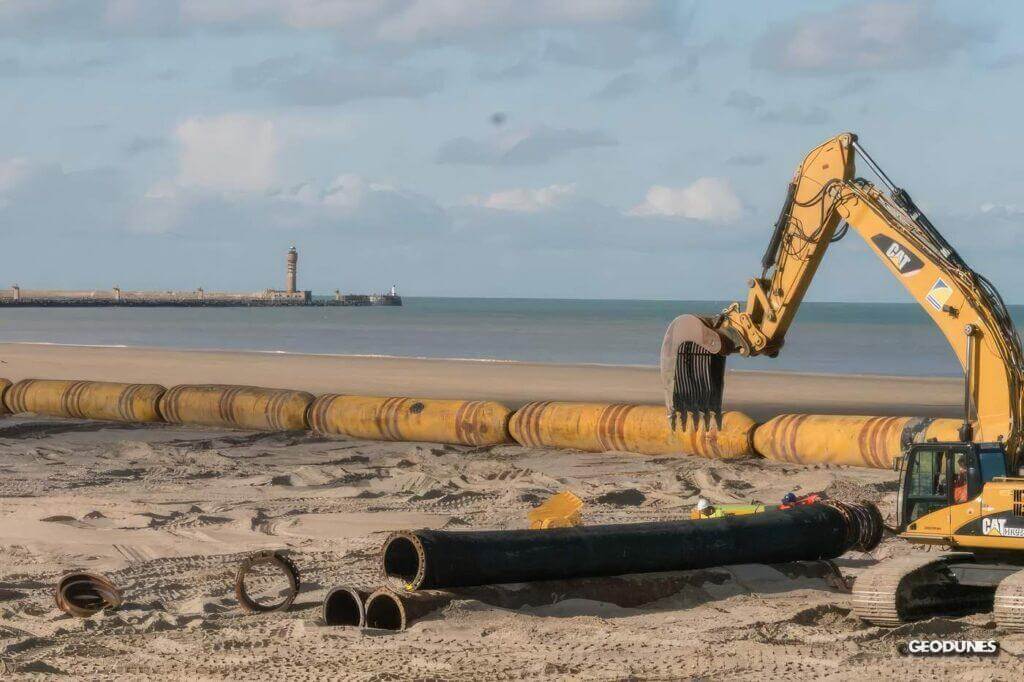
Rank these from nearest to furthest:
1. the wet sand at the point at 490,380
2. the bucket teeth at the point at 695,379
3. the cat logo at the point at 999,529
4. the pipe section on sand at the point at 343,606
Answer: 1. the pipe section on sand at the point at 343,606
2. the cat logo at the point at 999,529
3. the bucket teeth at the point at 695,379
4. the wet sand at the point at 490,380

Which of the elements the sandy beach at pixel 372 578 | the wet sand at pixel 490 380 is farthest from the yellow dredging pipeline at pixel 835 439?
the wet sand at pixel 490 380

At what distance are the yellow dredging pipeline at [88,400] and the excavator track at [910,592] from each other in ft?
51.2

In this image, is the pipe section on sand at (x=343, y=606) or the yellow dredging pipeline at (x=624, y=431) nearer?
the pipe section on sand at (x=343, y=606)

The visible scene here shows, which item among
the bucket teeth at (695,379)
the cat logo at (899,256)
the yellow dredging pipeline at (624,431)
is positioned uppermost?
the cat logo at (899,256)

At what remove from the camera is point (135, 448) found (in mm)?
18953

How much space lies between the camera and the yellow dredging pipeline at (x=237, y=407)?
21.1m

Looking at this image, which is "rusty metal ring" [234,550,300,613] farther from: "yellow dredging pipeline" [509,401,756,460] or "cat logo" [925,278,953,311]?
"yellow dredging pipeline" [509,401,756,460]

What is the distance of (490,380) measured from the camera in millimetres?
32594

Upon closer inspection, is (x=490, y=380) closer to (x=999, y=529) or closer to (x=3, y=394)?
(x=3, y=394)

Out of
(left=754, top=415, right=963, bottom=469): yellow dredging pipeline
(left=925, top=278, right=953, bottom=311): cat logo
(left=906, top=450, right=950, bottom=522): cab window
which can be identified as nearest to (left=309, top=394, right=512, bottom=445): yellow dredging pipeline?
(left=754, top=415, right=963, bottom=469): yellow dredging pipeline

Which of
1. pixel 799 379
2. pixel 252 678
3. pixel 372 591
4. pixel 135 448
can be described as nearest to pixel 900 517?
pixel 372 591

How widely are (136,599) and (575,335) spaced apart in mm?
68372

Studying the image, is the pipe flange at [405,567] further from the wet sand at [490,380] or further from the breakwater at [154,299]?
the breakwater at [154,299]

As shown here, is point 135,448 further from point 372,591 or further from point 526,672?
point 526,672
